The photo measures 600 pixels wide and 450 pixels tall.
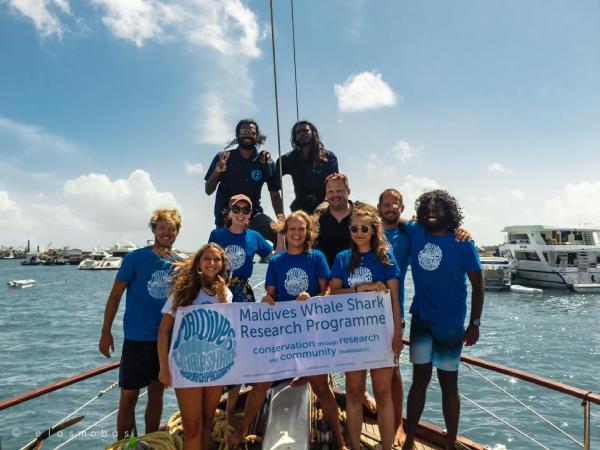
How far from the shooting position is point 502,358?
19109 millimetres

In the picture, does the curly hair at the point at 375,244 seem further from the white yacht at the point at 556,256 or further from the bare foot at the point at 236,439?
the white yacht at the point at 556,256

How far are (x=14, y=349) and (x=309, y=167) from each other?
22190 mm

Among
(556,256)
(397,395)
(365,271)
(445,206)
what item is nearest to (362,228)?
(365,271)

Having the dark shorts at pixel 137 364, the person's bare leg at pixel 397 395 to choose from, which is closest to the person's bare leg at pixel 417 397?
the person's bare leg at pixel 397 395

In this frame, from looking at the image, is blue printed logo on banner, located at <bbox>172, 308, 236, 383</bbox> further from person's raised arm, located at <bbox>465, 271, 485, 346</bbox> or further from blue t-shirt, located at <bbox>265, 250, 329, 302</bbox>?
person's raised arm, located at <bbox>465, 271, 485, 346</bbox>

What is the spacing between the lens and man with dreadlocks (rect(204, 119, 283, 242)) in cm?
571

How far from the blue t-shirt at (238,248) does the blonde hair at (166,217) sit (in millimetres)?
416

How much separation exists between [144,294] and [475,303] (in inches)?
127

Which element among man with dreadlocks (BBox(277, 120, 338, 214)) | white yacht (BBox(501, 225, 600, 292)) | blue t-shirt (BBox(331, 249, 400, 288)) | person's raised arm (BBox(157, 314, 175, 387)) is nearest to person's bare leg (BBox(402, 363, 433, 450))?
blue t-shirt (BBox(331, 249, 400, 288))

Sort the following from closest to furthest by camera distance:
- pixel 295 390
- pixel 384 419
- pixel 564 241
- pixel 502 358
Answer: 1. pixel 384 419
2. pixel 295 390
3. pixel 502 358
4. pixel 564 241

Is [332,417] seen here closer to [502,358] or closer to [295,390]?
[295,390]

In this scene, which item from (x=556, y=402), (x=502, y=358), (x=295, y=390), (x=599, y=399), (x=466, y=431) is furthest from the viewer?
(x=502, y=358)

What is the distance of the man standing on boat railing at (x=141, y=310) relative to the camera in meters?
4.03

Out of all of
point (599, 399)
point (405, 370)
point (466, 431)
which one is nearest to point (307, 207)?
point (599, 399)
